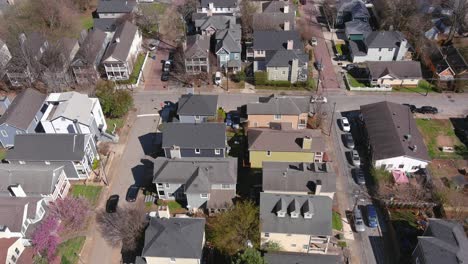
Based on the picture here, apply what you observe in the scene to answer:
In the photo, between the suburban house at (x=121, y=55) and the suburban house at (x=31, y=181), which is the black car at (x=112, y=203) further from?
the suburban house at (x=121, y=55)

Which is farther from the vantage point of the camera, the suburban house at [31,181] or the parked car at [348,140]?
the parked car at [348,140]

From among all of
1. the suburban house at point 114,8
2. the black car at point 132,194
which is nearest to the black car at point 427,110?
the black car at point 132,194

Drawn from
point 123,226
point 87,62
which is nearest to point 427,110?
point 123,226

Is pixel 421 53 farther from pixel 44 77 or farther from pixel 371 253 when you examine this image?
pixel 44 77

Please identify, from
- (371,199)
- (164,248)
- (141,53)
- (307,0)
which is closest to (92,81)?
(141,53)

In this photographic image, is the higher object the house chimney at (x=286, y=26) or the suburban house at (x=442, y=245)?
the house chimney at (x=286, y=26)

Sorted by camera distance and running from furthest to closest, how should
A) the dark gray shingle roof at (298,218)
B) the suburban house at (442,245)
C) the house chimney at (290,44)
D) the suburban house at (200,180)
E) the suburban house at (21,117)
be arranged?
1. the house chimney at (290,44)
2. the suburban house at (21,117)
3. the suburban house at (200,180)
4. the dark gray shingle roof at (298,218)
5. the suburban house at (442,245)

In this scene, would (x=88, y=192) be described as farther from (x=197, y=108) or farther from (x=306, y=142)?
(x=306, y=142)
